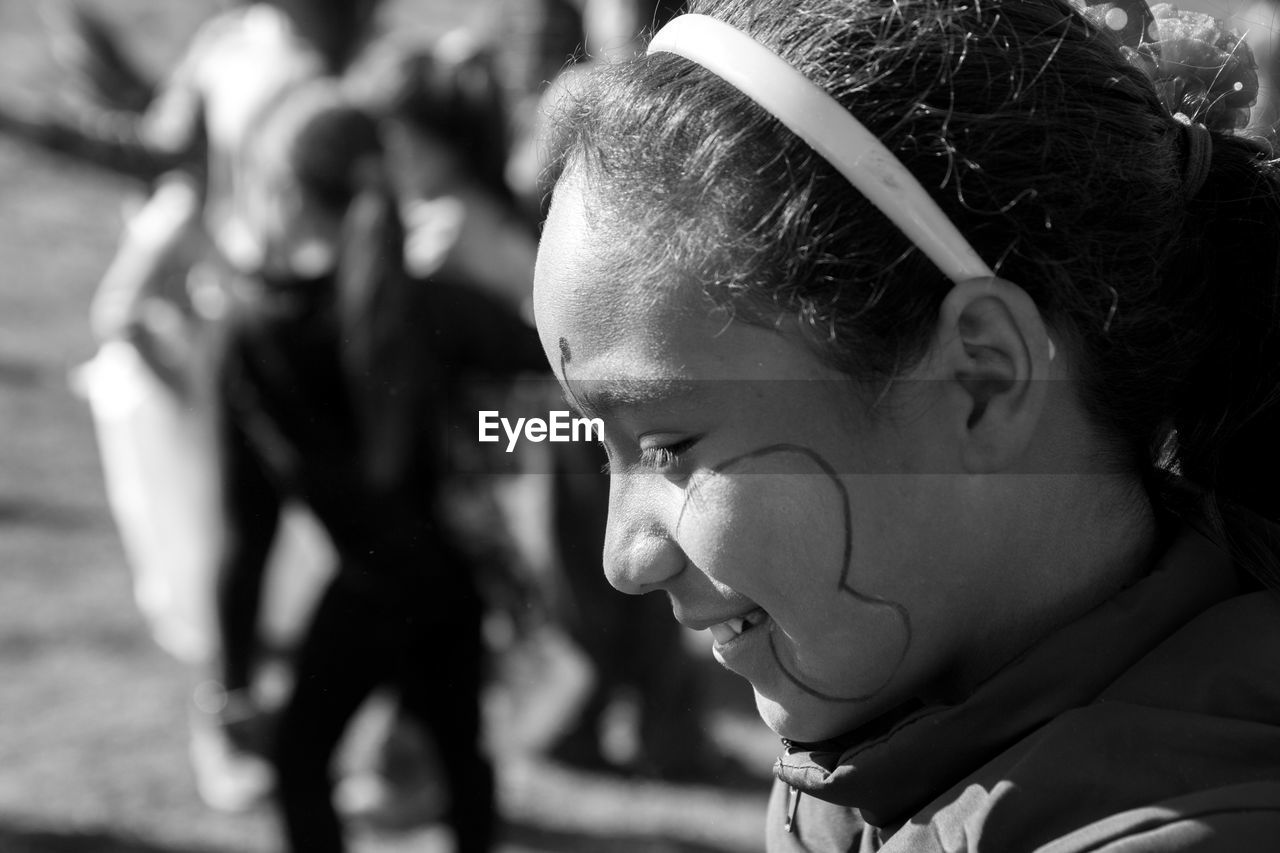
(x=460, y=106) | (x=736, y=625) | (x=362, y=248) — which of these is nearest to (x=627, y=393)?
(x=736, y=625)

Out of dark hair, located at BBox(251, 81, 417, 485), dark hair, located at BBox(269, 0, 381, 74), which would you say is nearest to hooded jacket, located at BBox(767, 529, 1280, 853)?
dark hair, located at BBox(251, 81, 417, 485)

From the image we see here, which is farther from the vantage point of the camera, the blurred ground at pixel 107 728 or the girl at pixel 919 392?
the blurred ground at pixel 107 728

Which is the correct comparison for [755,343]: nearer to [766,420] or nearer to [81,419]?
[766,420]

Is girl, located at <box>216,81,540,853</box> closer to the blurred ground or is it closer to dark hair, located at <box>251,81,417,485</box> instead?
dark hair, located at <box>251,81,417,485</box>

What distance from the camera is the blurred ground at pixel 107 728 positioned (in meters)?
3.56

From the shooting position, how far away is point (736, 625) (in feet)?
3.34

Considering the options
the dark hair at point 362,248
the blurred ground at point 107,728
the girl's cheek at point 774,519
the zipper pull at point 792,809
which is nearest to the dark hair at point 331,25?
the dark hair at point 362,248

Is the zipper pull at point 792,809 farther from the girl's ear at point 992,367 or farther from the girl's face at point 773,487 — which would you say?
the girl's ear at point 992,367

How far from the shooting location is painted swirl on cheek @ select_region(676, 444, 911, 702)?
951mm

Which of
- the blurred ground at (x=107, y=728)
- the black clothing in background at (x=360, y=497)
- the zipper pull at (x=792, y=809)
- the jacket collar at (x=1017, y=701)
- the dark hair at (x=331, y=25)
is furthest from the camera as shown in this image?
the dark hair at (x=331, y=25)

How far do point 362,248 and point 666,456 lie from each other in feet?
5.14

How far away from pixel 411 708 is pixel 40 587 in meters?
2.77

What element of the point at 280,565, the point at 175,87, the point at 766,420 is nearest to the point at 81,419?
the point at 280,565

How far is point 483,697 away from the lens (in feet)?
9.01
